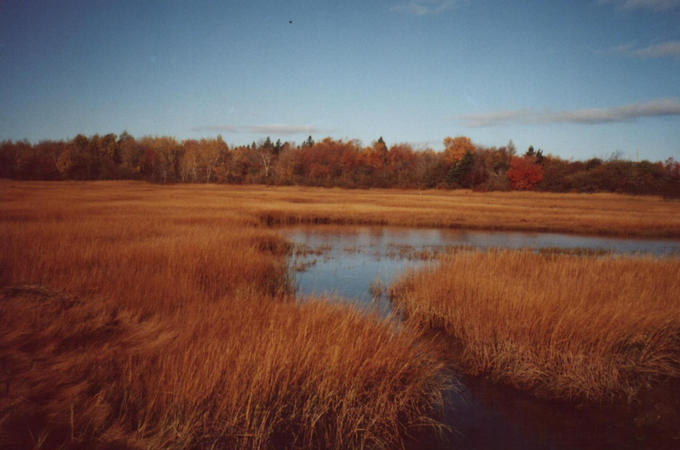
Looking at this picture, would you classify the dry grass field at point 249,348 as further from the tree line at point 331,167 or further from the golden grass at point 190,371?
the tree line at point 331,167

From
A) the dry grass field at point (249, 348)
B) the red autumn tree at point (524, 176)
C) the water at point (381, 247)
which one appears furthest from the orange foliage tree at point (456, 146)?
the dry grass field at point (249, 348)

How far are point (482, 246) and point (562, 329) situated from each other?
544 inches

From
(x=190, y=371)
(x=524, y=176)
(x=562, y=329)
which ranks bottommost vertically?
(x=562, y=329)

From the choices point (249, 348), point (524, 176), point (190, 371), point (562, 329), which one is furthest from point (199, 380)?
point (524, 176)

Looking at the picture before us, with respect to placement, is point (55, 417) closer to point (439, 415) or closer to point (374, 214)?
point (439, 415)

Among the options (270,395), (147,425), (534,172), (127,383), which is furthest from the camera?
(534,172)

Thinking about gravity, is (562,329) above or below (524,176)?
below

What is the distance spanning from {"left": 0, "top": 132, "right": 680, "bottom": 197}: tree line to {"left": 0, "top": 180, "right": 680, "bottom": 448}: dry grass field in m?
65.4

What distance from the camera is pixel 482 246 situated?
2012 cm

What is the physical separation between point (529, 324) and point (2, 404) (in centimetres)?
764

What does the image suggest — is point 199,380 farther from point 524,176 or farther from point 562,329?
point 524,176

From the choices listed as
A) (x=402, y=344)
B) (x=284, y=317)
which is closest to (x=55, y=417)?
(x=284, y=317)

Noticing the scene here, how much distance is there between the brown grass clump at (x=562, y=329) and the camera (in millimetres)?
6215

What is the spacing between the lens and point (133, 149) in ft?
292
